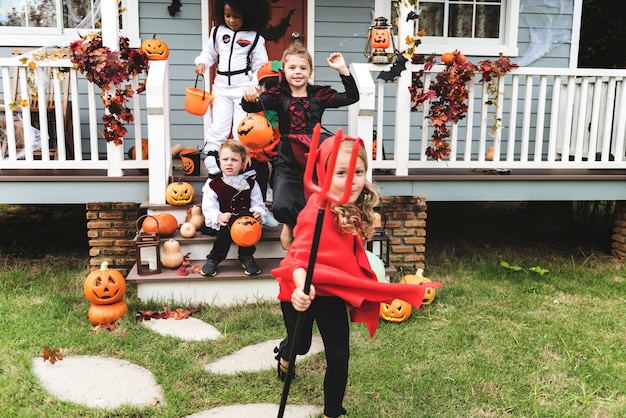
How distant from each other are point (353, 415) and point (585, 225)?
578 cm

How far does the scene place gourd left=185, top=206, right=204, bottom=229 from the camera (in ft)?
15.1

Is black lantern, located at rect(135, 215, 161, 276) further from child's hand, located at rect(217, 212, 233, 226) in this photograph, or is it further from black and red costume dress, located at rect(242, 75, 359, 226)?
black and red costume dress, located at rect(242, 75, 359, 226)

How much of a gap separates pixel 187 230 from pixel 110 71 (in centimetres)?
142

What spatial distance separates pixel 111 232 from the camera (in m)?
5.17

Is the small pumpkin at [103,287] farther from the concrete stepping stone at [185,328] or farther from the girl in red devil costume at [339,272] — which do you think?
the girl in red devil costume at [339,272]

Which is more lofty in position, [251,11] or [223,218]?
[251,11]

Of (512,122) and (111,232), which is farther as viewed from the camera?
(512,122)

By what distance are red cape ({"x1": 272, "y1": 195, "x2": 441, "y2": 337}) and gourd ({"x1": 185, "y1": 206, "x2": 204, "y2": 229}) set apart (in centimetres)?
230

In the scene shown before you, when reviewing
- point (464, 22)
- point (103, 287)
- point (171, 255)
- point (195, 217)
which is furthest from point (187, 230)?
point (464, 22)

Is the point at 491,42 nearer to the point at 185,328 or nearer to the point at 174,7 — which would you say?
the point at 174,7

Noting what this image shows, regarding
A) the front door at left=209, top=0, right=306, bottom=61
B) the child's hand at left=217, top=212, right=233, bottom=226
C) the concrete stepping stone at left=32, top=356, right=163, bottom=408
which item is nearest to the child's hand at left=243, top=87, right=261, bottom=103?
the child's hand at left=217, top=212, right=233, bottom=226

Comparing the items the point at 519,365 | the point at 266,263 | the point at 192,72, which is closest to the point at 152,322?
the point at 266,263

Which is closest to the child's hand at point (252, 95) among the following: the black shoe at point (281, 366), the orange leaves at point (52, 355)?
the black shoe at point (281, 366)

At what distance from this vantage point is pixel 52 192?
489 cm
